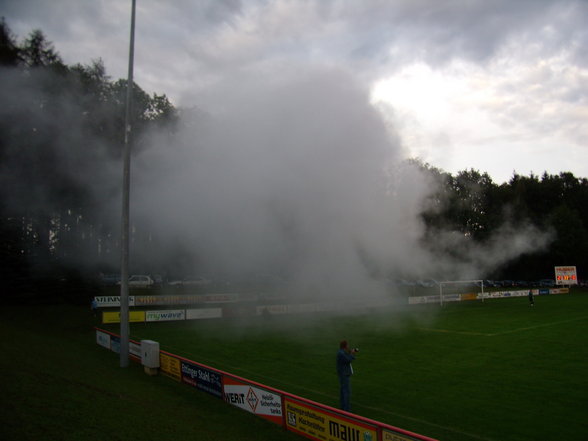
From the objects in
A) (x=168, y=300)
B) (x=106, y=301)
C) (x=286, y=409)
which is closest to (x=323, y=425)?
→ (x=286, y=409)

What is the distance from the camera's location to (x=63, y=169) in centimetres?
2152

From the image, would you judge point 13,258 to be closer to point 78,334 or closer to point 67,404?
point 78,334

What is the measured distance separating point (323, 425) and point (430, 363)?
8.23 meters

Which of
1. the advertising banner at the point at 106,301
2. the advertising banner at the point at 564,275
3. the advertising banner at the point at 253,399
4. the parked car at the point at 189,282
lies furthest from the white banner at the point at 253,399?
the advertising banner at the point at 564,275

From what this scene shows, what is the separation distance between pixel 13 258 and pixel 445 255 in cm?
2814

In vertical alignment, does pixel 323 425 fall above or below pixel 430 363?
above

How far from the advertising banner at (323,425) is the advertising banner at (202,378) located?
2.78 m

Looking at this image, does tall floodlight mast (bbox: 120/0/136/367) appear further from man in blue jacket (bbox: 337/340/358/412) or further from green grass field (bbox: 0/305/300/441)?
man in blue jacket (bbox: 337/340/358/412)

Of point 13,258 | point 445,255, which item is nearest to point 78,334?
point 13,258

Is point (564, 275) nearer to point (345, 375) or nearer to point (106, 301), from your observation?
point (106, 301)

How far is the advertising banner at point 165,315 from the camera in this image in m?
26.3

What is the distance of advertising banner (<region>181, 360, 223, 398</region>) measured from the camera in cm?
1114

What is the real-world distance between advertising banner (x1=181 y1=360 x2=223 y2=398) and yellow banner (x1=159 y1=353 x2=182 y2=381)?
326 mm

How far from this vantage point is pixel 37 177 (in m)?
22.8
